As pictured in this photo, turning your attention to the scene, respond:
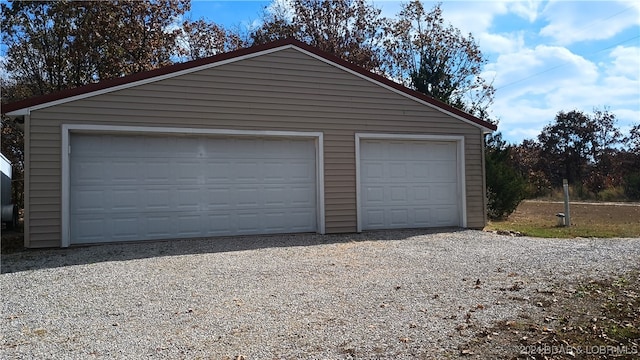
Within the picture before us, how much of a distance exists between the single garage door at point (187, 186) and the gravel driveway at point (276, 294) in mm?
606

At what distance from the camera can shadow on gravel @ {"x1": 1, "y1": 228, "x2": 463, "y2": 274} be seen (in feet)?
24.2

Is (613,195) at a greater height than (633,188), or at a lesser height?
lesser

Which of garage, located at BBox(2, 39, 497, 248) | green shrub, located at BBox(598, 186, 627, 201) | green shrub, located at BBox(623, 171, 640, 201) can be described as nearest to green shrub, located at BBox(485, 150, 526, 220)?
garage, located at BBox(2, 39, 497, 248)

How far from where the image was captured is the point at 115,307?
5.02 meters

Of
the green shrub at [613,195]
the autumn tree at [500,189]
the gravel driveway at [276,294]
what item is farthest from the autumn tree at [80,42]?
the green shrub at [613,195]

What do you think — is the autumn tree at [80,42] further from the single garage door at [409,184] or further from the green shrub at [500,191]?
the green shrub at [500,191]

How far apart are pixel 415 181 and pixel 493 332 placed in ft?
23.1

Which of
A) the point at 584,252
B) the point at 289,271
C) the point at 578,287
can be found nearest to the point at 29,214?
the point at 289,271

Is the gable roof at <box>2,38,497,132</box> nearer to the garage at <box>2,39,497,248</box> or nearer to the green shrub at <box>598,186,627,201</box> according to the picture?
the garage at <box>2,39,497,248</box>

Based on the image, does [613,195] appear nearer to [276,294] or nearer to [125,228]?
[125,228]

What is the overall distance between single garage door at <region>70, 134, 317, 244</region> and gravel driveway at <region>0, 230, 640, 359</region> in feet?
1.99

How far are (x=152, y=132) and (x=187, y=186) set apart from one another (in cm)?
124

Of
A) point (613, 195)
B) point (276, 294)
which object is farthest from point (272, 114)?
point (613, 195)

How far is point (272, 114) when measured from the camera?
9781 mm
